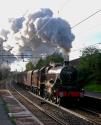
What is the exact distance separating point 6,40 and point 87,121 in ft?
157

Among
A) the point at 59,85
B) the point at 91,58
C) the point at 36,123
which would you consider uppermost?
the point at 91,58

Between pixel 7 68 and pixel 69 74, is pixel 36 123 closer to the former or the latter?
pixel 69 74

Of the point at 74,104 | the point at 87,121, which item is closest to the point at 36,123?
the point at 87,121

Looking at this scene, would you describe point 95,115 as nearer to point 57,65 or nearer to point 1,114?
point 1,114

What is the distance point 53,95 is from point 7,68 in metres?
86.6

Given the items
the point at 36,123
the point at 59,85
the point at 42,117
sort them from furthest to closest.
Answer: the point at 59,85, the point at 42,117, the point at 36,123

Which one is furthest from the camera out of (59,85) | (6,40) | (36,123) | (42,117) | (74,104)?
(6,40)

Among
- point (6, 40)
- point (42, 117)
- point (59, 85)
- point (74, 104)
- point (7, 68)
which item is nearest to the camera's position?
point (42, 117)

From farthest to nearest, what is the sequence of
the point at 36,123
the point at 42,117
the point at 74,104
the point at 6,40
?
the point at 6,40 < the point at 74,104 < the point at 42,117 < the point at 36,123

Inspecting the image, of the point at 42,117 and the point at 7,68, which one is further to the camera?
the point at 7,68

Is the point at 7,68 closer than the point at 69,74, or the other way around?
the point at 69,74

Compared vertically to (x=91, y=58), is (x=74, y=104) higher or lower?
lower

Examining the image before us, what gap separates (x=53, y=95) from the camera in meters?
32.5

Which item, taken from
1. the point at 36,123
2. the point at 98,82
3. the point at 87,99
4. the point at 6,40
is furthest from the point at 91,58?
the point at 36,123
